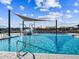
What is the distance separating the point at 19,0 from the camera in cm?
1598

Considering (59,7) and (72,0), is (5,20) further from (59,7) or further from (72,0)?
(72,0)

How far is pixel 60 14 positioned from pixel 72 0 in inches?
64.6

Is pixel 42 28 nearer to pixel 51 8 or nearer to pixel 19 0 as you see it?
pixel 51 8

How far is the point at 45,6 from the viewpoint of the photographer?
16734 mm

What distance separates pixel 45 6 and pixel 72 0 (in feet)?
8.82

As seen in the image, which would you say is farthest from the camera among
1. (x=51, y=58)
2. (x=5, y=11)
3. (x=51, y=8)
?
(x=51, y=8)

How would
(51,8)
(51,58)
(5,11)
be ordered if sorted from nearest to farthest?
(51,58), (5,11), (51,8)

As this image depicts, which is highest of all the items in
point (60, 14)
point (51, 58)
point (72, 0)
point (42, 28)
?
point (72, 0)

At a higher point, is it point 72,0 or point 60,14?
point 72,0

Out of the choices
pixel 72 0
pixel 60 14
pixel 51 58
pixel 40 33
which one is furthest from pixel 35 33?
pixel 51 58

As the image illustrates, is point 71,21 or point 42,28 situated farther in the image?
point 42,28

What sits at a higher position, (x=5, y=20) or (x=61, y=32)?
(x=5, y=20)

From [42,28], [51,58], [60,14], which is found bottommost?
[51,58]

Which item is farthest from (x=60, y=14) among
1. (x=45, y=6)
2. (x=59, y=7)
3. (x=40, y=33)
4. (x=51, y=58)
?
(x=51, y=58)
